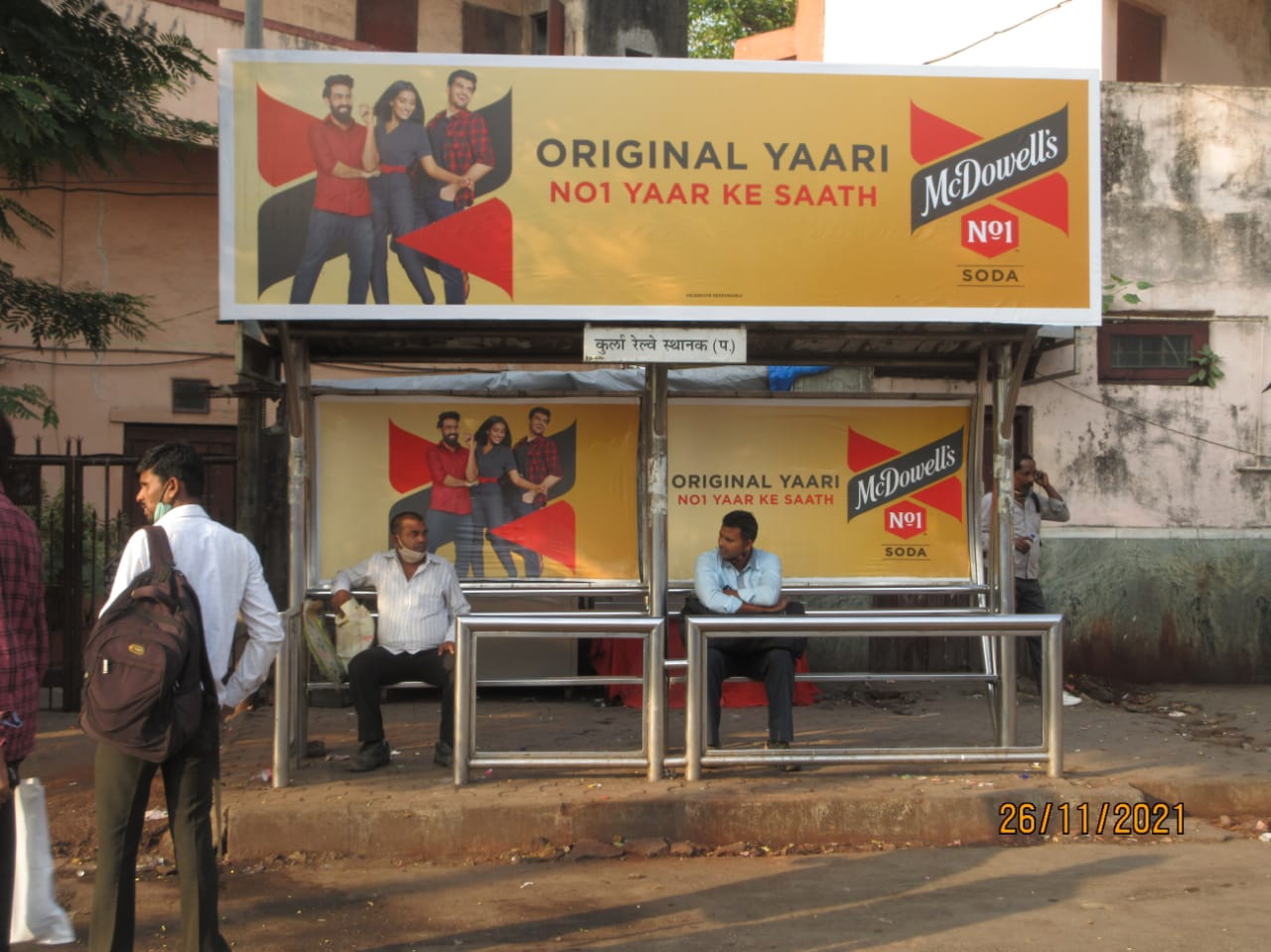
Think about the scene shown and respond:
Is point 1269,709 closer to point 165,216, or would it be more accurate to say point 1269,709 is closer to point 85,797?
point 85,797

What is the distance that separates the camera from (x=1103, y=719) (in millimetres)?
8445

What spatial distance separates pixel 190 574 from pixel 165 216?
9.78m

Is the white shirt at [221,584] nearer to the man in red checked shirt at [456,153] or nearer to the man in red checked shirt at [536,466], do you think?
the man in red checked shirt at [456,153]

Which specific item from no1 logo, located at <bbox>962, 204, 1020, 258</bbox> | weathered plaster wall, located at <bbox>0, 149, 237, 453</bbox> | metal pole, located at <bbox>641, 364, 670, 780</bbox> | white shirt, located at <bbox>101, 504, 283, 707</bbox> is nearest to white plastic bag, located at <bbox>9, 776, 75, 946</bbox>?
white shirt, located at <bbox>101, 504, 283, 707</bbox>

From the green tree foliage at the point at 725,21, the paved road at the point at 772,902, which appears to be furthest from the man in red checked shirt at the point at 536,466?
the green tree foliage at the point at 725,21

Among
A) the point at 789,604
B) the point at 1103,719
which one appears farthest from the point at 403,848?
the point at 1103,719

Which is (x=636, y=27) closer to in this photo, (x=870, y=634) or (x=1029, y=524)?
(x=1029, y=524)

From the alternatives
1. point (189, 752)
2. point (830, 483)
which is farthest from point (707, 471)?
point (189, 752)

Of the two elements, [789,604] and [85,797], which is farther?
[789,604]

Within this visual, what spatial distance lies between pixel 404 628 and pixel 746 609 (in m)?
1.86

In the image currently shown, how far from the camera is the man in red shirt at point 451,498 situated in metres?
7.36

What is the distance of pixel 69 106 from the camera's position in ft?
21.6

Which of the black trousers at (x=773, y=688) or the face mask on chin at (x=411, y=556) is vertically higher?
the face mask on chin at (x=411, y=556)

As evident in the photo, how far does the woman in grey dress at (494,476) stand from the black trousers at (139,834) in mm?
3360
